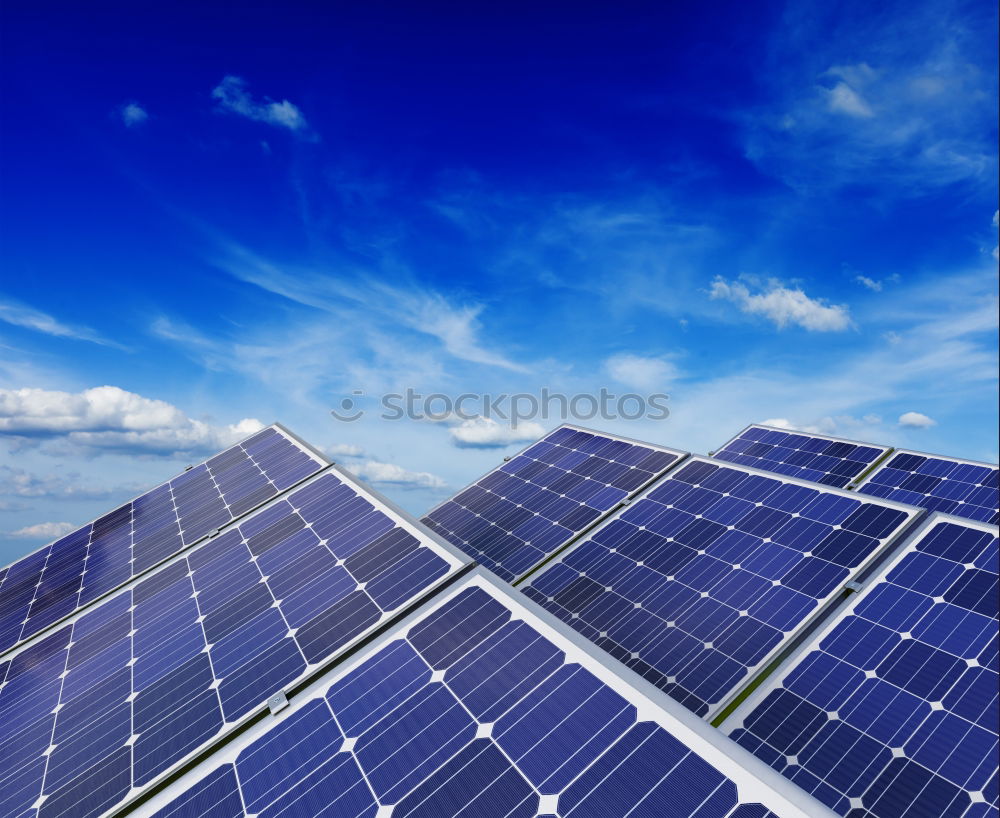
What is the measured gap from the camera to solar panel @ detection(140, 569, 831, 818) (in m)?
8.98

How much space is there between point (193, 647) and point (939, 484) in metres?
37.5

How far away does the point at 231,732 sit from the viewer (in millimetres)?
12211

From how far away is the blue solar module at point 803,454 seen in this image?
115 ft

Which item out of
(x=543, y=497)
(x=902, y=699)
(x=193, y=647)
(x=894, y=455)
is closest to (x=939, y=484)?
(x=894, y=455)

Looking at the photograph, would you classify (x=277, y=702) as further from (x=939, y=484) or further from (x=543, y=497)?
(x=939, y=484)

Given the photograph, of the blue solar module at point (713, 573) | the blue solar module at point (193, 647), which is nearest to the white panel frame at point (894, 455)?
the blue solar module at point (713, 573)

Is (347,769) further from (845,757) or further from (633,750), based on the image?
(845,757)

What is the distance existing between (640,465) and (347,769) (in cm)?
2128

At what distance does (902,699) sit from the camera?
48.1 feet

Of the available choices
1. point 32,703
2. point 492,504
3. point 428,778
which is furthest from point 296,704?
point 492,504

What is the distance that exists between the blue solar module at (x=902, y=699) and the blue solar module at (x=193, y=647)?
978cm

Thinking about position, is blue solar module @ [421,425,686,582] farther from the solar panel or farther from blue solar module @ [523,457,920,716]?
the solar panel

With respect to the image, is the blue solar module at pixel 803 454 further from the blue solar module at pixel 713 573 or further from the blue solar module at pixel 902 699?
the blue solar module at pixel 902 699

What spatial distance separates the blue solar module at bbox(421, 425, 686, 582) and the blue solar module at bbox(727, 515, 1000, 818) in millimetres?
10766
